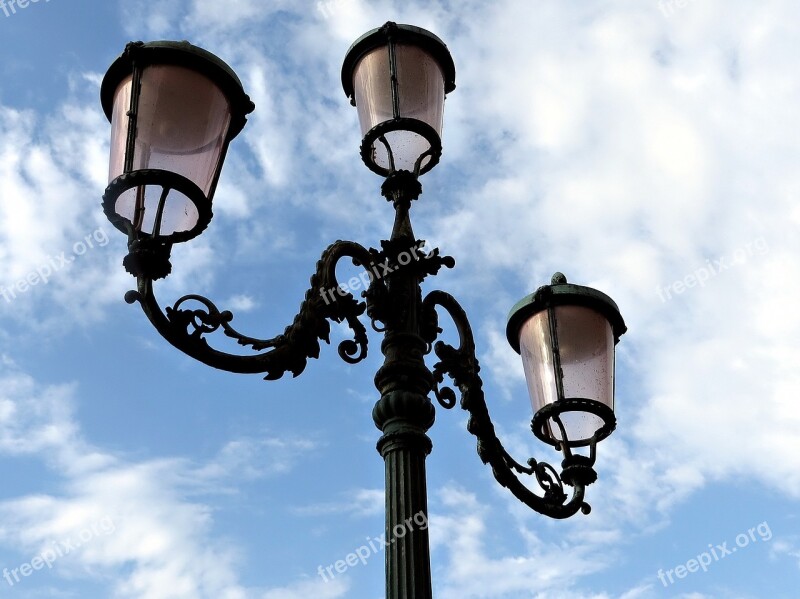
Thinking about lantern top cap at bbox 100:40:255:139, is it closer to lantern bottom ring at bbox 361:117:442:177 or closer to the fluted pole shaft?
lantern bottom ring at bbox 361:117:442:177

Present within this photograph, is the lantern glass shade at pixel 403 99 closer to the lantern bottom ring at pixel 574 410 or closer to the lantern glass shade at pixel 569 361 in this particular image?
the lantern glass shade at pixel 569 361

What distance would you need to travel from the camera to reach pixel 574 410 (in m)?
4.75

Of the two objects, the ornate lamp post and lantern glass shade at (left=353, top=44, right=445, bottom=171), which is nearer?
the ornate lamp post

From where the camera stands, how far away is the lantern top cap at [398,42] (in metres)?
4.63

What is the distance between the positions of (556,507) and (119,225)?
2.41 metres

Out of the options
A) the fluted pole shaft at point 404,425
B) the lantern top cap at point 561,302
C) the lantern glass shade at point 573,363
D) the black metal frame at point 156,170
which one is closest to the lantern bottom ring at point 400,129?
the fluted pole shaft at point 404,425

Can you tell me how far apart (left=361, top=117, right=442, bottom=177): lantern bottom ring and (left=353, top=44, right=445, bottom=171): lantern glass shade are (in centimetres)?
1

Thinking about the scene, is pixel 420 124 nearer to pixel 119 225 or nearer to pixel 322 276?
pixel 322 276

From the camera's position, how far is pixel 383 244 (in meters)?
4.21

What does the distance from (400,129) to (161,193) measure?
1.13 m

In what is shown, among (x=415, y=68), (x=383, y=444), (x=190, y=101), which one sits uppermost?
(x=415, y=68)

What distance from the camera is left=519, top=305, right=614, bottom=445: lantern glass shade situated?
4805 millimetres

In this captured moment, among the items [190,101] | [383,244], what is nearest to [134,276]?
[190,101]

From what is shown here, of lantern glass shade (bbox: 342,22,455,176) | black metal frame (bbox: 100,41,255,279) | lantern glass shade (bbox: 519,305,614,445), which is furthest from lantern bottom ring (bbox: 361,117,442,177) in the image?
lantern glass shade (bbox: 519,305,614,445)
